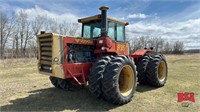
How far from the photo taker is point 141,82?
7.79m

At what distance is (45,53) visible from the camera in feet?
17.6

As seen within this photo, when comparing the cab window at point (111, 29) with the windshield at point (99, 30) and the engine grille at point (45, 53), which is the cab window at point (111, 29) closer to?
the windshield at point (99, 30)

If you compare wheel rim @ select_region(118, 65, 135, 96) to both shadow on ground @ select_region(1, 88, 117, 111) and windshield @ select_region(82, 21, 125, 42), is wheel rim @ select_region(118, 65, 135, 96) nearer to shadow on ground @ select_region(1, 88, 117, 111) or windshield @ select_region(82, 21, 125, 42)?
shadow on ground @ select_region(1, 88, 117, 111)

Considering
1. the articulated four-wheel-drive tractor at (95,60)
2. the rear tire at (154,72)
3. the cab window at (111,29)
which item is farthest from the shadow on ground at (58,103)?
the rear tire at (154,72)

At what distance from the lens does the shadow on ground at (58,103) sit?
503 centimetres

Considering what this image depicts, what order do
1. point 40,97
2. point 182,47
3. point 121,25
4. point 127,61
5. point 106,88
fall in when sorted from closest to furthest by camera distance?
point 106,88 < point 127,61 < point 40,97 < point 121,25 < point 182,47

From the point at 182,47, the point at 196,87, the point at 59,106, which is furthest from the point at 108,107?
the point at 182,47

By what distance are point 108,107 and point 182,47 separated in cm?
10147

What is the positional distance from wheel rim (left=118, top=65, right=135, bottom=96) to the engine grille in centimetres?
230

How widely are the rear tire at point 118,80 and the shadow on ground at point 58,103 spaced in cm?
38

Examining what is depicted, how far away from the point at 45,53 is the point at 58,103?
157cm

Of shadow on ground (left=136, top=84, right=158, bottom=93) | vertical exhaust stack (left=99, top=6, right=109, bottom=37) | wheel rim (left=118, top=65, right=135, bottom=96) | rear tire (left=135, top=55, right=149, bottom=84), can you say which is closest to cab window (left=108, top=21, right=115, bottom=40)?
vertical exhaust stack (left=99, top=6, right=109, bottom=37)

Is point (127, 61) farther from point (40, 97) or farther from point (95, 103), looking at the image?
point (40, 97)

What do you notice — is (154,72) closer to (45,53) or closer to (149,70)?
(149,70)
